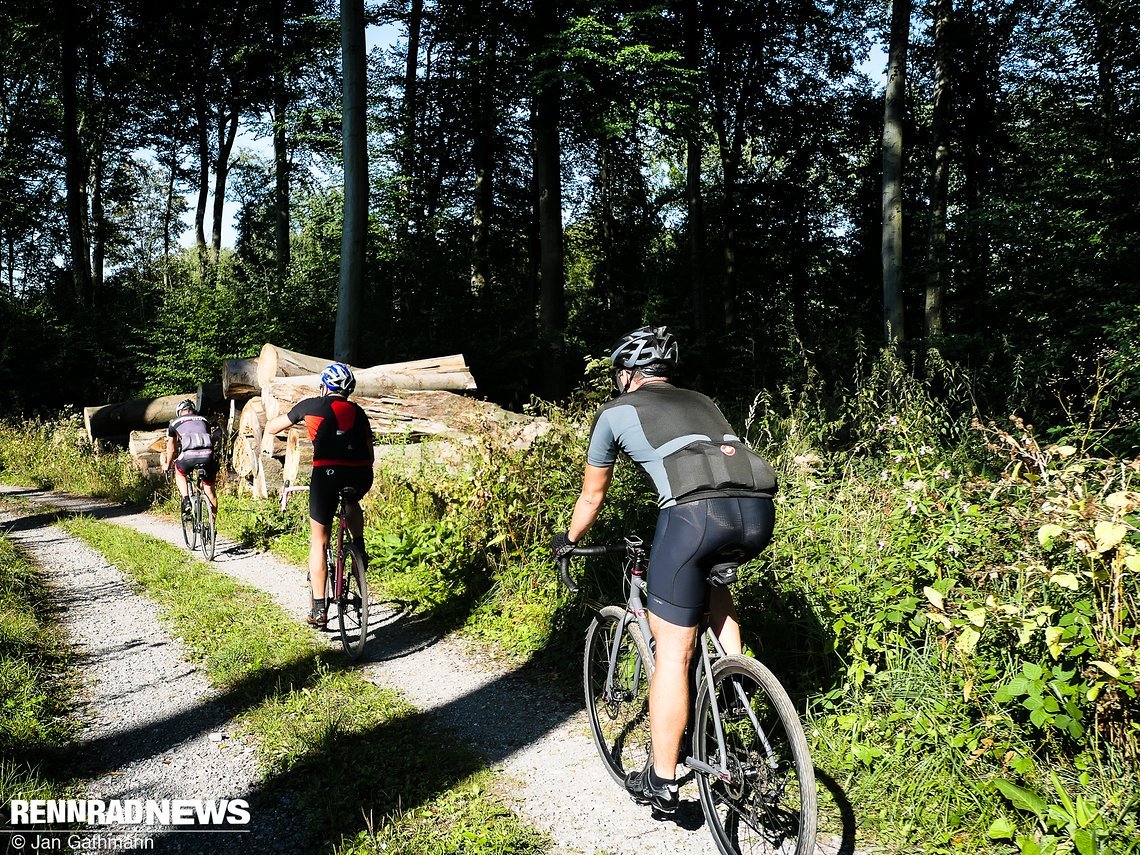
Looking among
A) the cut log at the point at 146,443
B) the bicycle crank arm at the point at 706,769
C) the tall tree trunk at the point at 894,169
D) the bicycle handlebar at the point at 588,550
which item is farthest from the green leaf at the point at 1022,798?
the cut log at the point at 146,443

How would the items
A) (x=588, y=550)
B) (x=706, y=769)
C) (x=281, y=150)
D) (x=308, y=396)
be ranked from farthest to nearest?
(x=281, y=150) < (x=308, y=396) < (x=588, y=550) < (x=706, y=769)

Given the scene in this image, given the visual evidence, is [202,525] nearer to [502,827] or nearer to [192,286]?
[502,827]

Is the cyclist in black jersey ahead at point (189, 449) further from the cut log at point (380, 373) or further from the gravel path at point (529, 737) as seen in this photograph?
the gravel path at point (529, 737)

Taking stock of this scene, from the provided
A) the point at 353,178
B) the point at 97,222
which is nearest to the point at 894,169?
the point at 353,178

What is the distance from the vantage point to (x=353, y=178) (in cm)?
1405

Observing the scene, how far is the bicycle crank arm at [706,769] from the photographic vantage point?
3014 mm

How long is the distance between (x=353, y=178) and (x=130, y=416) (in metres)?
8.12

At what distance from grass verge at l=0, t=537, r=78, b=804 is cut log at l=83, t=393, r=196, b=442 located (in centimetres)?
1115

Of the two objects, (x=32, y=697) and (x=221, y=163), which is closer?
(x=32, y=697)

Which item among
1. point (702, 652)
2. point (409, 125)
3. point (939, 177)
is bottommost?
point (702, 652)

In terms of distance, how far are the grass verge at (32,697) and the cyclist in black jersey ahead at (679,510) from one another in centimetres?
288

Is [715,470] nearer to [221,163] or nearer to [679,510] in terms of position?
[679,510]

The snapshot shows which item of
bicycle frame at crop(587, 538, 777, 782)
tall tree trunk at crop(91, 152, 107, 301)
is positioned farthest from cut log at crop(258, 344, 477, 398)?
tall tree trunk at crop(91, 152, 107, 301)

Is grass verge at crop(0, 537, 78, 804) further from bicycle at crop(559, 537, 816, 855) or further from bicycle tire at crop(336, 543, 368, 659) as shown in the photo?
bicycle at crop(559, 537, 816, 855)
